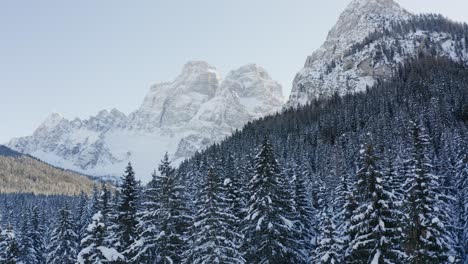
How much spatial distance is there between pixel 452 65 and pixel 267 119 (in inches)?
3308

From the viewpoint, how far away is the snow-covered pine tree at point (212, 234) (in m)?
32.0

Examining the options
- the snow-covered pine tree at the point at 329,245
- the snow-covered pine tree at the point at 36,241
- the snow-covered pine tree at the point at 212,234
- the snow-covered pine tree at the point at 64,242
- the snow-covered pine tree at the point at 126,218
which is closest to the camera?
the snow-covered pine tree at the point at 329,245

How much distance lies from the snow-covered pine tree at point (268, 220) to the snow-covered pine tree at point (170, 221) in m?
5.27

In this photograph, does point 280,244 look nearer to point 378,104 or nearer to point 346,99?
point 378,104

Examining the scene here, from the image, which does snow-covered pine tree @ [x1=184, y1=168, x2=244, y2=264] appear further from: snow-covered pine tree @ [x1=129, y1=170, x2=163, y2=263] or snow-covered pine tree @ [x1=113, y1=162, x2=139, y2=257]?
snow-covered pine tree @ [x1=113, y1=162, x2=139, y2=257]

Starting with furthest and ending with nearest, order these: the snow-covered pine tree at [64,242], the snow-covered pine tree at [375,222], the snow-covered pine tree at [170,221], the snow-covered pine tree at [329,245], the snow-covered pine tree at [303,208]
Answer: the snow-covered pine tree at [64,242] → the snow-covered pine tree at [303,208] → the snow-covered pine tree at [170,221] → the snow-covered pine tree at [329,245] → the snow-covered pine tree at [375,222]

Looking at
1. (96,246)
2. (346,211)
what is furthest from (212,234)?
(346,211)

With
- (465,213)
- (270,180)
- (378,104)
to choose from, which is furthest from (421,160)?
(378,104)

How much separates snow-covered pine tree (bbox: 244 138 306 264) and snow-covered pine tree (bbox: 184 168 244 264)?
1501 millimetres

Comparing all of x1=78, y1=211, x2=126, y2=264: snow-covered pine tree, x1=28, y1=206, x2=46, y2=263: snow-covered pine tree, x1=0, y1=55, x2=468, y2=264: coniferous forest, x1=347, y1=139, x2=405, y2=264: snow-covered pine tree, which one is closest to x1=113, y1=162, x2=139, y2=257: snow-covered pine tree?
x1=0, y1=55, x2=468, y2=264: coniferous forest

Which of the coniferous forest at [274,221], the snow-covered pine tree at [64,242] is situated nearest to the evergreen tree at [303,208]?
the coniferous forest at [274,221]

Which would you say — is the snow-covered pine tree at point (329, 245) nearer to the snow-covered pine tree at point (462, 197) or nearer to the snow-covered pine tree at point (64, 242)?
the snow-covered pine tree at point (462, 197)

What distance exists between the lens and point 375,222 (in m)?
26.1

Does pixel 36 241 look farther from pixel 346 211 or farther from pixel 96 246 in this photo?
pixel 346 211
